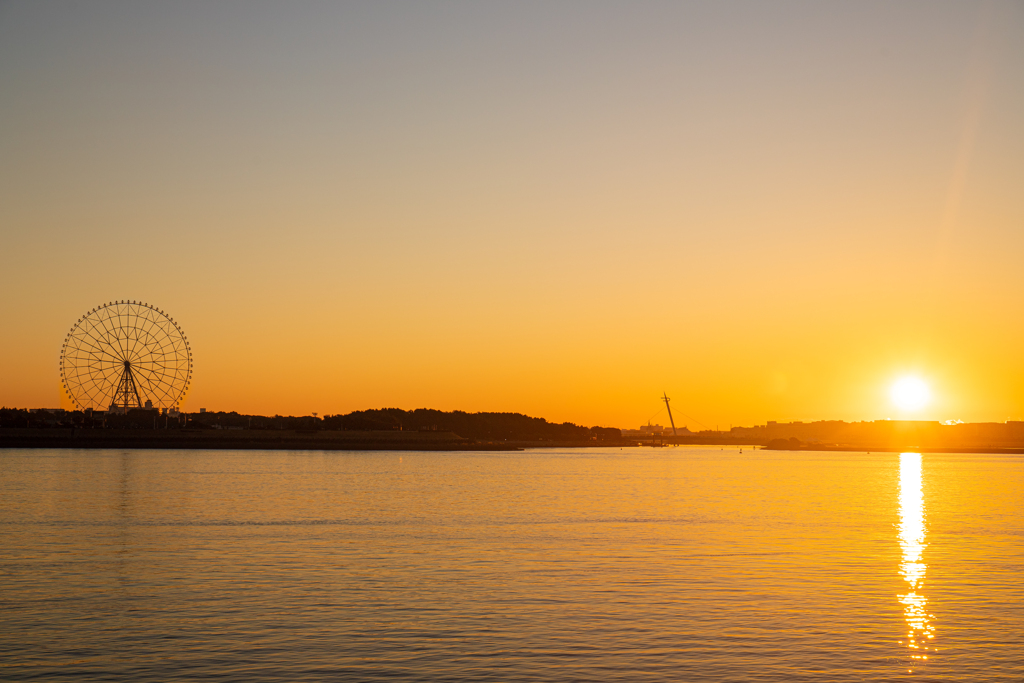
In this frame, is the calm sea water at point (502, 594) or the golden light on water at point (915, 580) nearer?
the calm sea water at point (502, 594)

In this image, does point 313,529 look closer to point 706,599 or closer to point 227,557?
point 227,557

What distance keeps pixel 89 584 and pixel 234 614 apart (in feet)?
31.6

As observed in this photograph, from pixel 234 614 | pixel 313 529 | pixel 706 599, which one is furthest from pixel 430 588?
pixel 313 529

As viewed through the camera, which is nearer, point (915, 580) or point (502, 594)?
point (502, 594)

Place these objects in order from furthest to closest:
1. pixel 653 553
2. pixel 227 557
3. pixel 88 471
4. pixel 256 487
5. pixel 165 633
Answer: pixel 88 471
pixel 256 487
pixel 653 553
pixel 227 557
pixel 165 633

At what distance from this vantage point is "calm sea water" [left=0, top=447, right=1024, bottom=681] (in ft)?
81.6

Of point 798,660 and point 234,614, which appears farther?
point 234,614

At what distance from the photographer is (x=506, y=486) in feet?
355

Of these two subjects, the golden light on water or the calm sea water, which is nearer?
the calm sea water

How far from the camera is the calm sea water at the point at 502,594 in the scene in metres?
24.9

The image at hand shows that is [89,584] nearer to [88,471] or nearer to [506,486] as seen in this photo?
[506,486]

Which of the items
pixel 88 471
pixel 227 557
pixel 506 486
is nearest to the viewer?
pixel 227 557

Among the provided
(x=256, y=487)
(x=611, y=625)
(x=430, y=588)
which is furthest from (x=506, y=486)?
(x=611, y=625)

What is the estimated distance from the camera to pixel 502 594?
34.9m
